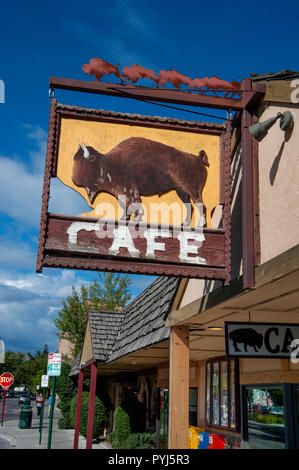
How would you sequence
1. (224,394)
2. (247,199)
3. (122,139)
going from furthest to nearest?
(224,394), (122,139), (247,199)

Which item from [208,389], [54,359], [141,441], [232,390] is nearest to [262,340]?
[232,390]

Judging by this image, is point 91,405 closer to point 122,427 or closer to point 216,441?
point 122,427

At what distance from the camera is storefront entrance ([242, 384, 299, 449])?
8086 mm

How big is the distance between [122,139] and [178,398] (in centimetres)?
385

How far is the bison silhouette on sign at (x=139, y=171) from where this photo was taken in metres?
5.32

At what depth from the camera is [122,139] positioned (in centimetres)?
552

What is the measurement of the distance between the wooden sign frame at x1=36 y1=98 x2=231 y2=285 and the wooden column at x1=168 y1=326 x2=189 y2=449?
249cm

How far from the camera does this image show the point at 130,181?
541 centimetres

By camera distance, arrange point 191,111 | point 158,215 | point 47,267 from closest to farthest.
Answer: point 47,267
point 158,215
point 191,111

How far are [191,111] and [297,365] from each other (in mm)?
4871

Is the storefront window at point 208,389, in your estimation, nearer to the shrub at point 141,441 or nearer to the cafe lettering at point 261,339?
the shrub at point 141,441

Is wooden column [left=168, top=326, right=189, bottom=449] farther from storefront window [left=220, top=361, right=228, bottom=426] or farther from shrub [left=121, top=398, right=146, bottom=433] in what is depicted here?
shrub [left=121, top=398, right=146, bottom=433]

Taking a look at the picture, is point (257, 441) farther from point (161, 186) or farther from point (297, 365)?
point (161, 186)
